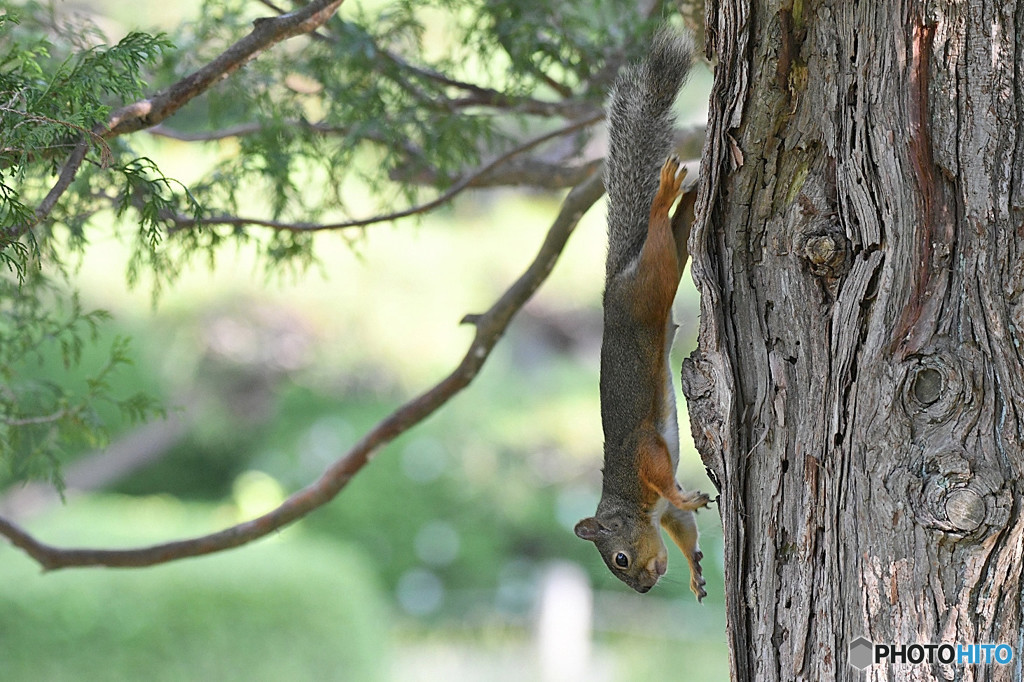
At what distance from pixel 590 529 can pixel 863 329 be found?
3.48 ft

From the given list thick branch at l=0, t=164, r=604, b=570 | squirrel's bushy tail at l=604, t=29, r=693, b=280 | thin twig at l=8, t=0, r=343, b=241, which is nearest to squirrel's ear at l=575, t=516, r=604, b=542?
thick branch at l=0, t=164, r=604, b=570

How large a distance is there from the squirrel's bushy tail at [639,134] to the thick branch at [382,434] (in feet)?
0.83

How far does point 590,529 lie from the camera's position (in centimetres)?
196

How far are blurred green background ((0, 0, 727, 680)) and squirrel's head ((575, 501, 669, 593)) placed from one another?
9.52 ft

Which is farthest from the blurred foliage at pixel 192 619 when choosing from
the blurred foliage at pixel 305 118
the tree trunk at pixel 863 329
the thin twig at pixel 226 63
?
the tree trunk at pixel 863 329

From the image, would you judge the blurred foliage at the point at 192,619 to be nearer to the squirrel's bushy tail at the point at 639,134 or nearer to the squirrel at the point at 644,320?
the squirrel at the point at 644,320

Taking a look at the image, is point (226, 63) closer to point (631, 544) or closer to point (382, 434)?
point (382, 434)

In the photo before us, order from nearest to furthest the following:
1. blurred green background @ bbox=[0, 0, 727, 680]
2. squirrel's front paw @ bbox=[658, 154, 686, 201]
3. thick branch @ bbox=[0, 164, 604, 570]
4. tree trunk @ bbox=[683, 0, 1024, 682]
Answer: tree trunk @ bbox=[683, 0, 1024, 682], squirrel's front paw @ bbox=[658, 154, 686, 201], thick branch @ bbox=[0, 164, 604, 570], blurred green background @ bbox=[0, 0, 727, 680]

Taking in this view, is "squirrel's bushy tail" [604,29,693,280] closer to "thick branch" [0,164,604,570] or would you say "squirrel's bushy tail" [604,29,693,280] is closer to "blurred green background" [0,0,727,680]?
"thick branch" [0,164,604,570]

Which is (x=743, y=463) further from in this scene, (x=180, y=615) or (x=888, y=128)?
(x=180, y=615)

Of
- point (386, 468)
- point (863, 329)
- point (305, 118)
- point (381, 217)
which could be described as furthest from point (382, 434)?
point (386, 468)

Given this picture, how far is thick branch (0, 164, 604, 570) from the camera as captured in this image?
1866 millimetres

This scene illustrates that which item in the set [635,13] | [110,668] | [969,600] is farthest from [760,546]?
[110,668]

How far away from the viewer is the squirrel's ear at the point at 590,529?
195cm
